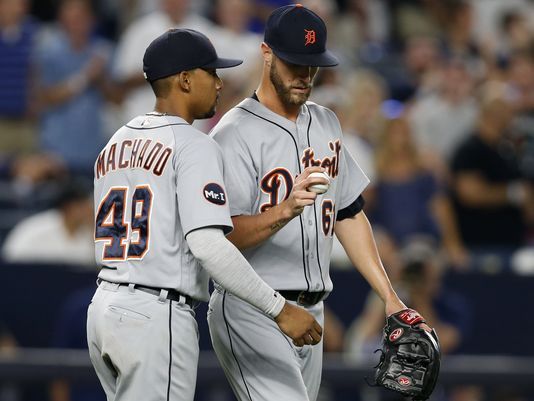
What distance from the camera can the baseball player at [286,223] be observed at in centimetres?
466

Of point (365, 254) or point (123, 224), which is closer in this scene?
point (123, 224)

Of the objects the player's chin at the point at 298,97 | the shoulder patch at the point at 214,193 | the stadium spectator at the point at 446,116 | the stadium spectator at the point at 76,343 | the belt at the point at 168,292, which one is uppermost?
the player's chin at the point at 298,97

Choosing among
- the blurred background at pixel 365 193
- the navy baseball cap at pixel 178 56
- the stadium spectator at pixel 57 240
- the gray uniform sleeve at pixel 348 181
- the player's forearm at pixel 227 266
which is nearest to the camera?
the player's forearm at pixel 227 266

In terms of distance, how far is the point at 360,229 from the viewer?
5004 millimetres

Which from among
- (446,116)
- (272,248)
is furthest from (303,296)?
(446,116)

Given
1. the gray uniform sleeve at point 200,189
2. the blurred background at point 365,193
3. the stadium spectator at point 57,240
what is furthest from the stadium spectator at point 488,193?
the gray uniform sleeve at point 200,189

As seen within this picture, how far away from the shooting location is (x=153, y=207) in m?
4.41

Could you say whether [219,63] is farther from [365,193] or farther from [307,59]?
[365,193]

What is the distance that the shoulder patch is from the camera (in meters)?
4.33

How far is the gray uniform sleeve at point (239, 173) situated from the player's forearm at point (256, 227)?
8cm

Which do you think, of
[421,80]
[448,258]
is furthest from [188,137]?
[421,80]

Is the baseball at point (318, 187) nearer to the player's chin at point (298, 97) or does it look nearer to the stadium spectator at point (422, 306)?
the player's chin at point (298, 97)

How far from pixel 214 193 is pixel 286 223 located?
1.05ft

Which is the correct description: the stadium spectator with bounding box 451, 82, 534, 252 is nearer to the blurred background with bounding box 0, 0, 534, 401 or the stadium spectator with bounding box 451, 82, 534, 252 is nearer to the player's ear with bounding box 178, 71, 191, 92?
the blurred background with bounding box 0, 0, 534, 401
